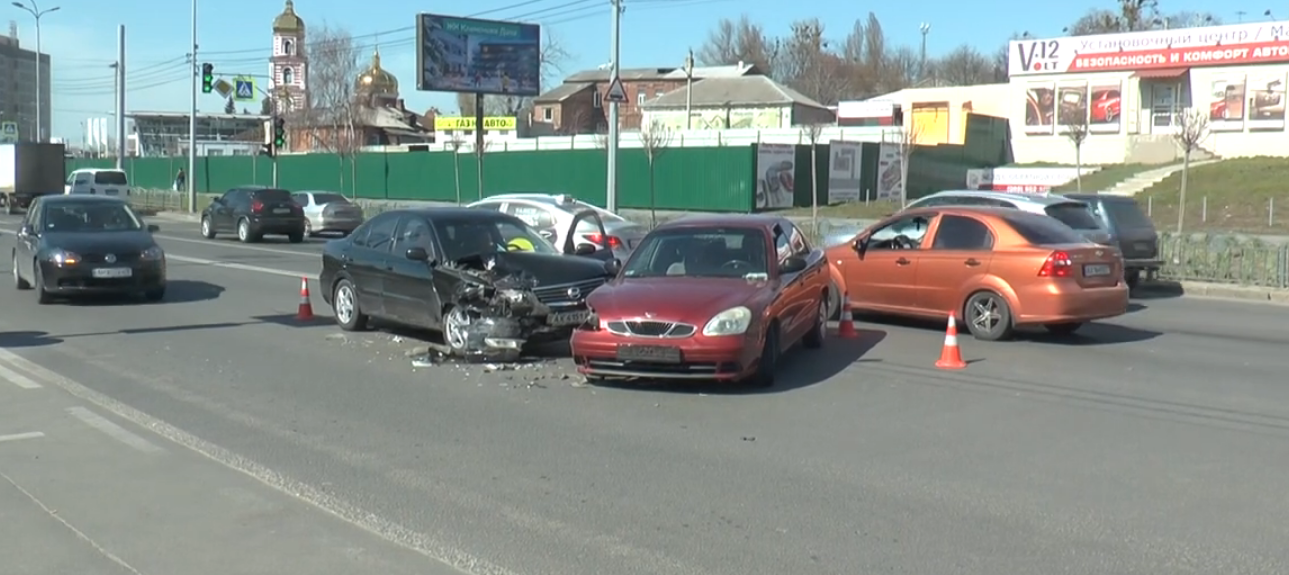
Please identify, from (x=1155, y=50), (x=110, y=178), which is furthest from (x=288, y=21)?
(x=1155, y=50)

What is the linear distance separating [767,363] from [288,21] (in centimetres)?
9179

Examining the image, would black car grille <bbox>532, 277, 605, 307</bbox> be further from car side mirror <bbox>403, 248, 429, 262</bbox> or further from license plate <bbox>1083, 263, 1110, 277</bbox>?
license plate <bbox>1083, 263, 1110, 277</bbox>

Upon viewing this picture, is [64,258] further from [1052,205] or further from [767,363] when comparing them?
[1052,205]

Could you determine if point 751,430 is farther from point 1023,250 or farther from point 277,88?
point 277,88

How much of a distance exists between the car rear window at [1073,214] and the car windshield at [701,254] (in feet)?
24.6

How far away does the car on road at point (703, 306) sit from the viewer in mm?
10297

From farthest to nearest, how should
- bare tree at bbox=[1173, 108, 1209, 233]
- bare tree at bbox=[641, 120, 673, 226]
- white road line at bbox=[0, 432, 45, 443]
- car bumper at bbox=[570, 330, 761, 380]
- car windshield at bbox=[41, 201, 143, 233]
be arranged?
bare tree at bbox=[641, 120, 673, 226] < bare tree at bbox=[1173, 108, 1209, 233] < car windshield at bbox=[41, 201, 143, 233] < car bumper at bbox=[570, 330, 761, 380] < white road line at bbox=[0, 432, 45, 443]

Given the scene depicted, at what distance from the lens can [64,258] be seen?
17062mm

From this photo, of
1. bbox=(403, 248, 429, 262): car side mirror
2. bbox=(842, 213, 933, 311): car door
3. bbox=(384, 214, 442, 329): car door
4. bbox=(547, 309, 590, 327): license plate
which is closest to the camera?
bbox=(547, 309, 590, 327): license plate

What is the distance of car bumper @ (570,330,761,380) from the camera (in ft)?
33.6

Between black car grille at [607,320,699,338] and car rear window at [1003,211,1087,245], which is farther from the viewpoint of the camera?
car rear window at [1003,211,1087,245]

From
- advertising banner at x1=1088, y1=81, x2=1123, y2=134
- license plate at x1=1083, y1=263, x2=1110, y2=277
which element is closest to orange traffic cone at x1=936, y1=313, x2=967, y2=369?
license plate at x1=1083, y1=263, x2=1110, y2=277

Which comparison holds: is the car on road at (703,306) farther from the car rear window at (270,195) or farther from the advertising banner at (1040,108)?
the advertising banner at (1040,108)

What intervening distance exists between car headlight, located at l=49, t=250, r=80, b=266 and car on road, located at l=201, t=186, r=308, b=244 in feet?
58.8
